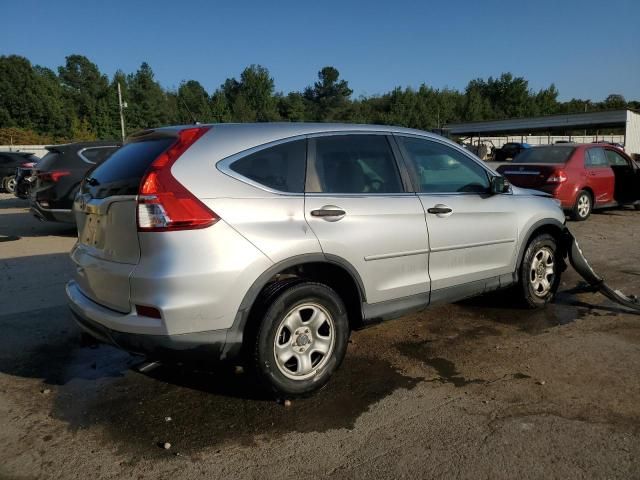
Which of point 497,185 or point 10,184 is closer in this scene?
point 497,185

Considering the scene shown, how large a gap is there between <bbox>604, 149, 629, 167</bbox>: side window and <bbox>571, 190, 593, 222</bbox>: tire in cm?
130

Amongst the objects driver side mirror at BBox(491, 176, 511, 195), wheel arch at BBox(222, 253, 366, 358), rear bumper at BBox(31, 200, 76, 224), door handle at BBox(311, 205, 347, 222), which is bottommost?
wheel arch at BBox(222, 253, 366, 358)

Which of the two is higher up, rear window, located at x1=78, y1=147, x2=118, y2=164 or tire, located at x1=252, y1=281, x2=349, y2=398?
rear window, located at x1=78, y1=147, x2=118, y2=164

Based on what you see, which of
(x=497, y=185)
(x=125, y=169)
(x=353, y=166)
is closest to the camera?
(x=125, y=169)

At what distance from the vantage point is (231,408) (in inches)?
132

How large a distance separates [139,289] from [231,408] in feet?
3.26

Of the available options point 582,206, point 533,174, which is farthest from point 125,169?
point 582,206

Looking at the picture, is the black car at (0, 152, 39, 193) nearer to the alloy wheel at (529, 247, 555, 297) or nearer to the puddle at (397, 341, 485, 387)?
the puddle at (397, 341, 485, 387)

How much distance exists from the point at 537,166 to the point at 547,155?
2.52 feet

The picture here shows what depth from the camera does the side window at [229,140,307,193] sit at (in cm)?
323

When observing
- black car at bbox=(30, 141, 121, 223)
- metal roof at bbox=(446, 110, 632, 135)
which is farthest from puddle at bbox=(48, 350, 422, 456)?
metal roof at bbox=(446, 110, 632, 135)

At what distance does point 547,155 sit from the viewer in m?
11.2

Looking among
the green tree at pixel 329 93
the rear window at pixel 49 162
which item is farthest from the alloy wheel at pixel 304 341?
the green tree at pixel 329 93

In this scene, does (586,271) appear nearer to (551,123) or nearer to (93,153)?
(93,153)
